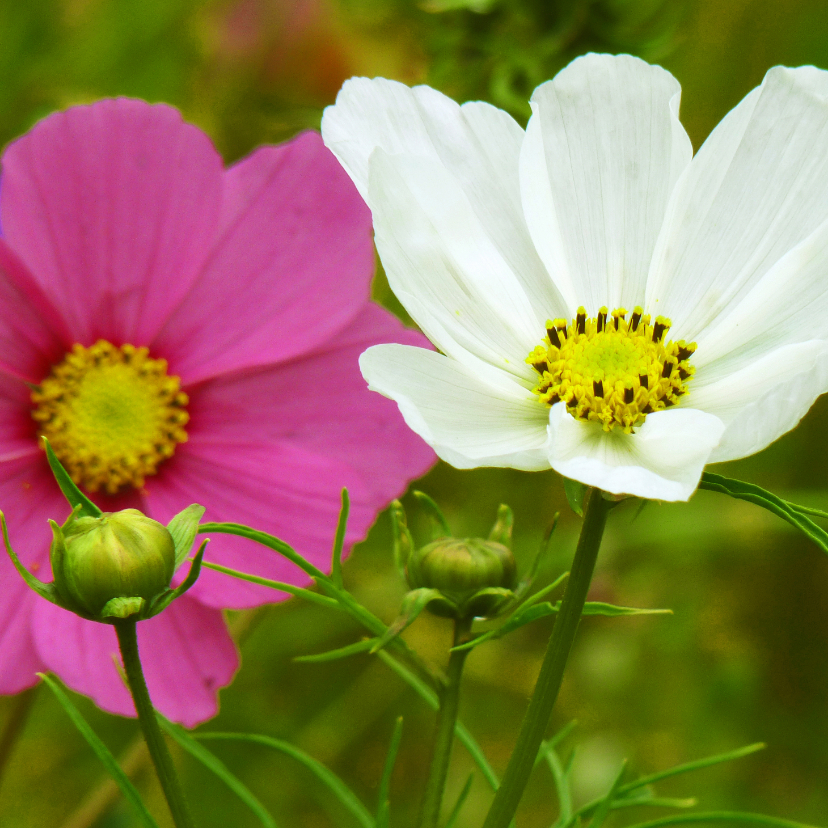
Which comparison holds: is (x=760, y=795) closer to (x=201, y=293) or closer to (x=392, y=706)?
(x=392, y=706)

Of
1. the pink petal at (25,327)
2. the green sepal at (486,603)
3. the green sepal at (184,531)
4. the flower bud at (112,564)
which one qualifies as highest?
the pink petal at (25,327)

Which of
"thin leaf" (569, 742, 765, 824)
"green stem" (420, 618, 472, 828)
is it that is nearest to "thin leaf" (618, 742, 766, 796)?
"thin leaf" (569, 742, 765, 824)

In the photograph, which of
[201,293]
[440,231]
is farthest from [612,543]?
[440,231]

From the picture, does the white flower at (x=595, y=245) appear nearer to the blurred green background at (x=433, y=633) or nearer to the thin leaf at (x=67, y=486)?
the thin leaf at (x=67, y=486)

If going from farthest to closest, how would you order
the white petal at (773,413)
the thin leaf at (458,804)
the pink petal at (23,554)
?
the pink petal at (23,554)
the thin leaf at (458,804)
the white petal at (773,413)

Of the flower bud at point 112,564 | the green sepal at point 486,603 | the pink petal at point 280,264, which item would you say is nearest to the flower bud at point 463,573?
the green sepal at point 486,603

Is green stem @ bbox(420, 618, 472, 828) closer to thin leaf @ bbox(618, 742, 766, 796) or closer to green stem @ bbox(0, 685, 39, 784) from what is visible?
thin leaf @ bbox(618, 742, 766, 796)
